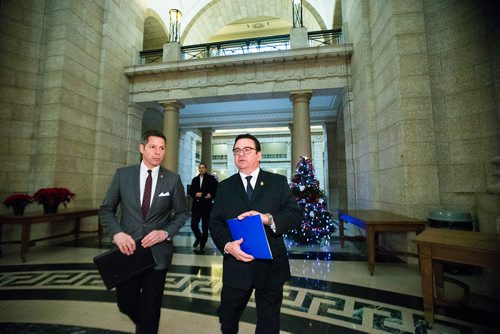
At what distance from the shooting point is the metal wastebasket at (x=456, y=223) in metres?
3.79

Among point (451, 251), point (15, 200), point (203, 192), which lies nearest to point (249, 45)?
point (203, 192)

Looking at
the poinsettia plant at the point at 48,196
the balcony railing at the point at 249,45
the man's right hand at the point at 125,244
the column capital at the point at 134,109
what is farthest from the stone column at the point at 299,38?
the man's right hand at the point at 125,244

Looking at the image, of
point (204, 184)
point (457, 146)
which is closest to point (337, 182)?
point (457, 146)

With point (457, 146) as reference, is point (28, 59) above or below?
above

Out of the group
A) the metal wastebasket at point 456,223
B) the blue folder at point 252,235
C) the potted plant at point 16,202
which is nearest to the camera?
the blue folder at point 252,235

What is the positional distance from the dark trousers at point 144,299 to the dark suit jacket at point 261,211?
0.64 metres

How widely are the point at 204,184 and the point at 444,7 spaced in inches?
244

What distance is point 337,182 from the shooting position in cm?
1189

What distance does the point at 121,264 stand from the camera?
1700 mm

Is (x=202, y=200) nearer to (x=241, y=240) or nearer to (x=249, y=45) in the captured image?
(x=241, y=240)

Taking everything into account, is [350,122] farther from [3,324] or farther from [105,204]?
[3,324]

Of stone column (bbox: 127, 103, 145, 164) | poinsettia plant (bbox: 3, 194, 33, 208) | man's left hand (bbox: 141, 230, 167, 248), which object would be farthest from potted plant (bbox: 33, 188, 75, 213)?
man's left hand (bbox: 141, 230, 167, 248)

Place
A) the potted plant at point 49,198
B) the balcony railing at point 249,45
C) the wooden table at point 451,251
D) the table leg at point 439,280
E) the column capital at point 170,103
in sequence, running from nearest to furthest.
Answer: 1. the wooden table at point 451,251
2. the table leg at point 439,280
3. the potted plant at point 49,198
4. the balcony railing at point 249,45
5. the column capital at point 170,103

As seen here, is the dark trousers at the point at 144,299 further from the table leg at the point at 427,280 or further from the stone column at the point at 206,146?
the stone column at the point at 206,146
